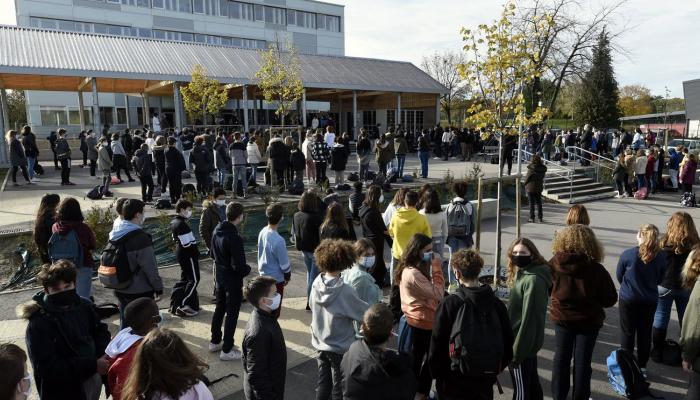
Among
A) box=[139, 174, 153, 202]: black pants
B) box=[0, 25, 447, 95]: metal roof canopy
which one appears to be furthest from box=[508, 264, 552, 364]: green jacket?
box=[0, 25, 447, 95]: metal roof canopy

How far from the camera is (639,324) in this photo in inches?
191

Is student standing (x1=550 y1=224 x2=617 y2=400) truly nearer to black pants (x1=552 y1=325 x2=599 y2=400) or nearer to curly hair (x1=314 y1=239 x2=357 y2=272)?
black pants (x1=552 y1=325 x2=599 y2=400)

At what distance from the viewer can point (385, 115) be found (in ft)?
122

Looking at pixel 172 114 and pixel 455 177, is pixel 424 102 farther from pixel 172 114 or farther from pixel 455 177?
pixel 172 114

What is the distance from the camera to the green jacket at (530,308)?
3.85 metres

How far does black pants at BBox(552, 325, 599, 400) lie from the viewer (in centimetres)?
407

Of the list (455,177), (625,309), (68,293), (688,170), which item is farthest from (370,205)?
(688,170)

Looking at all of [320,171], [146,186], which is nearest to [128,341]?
[146,186]

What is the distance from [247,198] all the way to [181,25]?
1577 inches

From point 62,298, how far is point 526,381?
144 inches

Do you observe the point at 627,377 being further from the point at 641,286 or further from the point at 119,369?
the point at 119,369

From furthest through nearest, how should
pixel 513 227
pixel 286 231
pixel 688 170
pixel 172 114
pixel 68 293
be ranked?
1. pixel 172 114
2. pixel 688 170
3. pixel 513 227
4. pixel 286 231
5. pixel 68 293

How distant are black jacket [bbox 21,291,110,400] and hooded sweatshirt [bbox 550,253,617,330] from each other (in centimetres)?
370

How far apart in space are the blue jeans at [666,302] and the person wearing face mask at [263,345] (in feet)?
13.7
